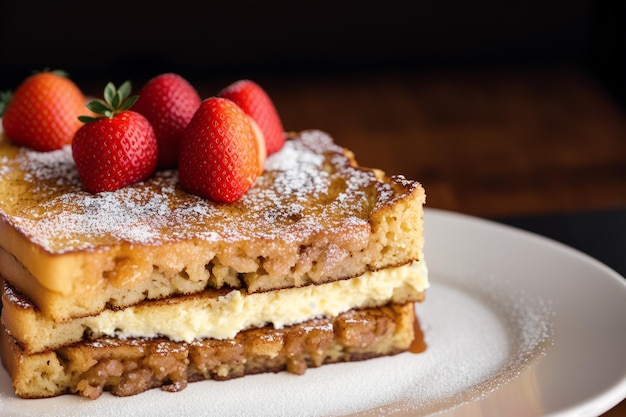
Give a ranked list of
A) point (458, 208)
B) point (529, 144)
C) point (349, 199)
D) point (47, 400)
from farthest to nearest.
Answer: point (529, 144)
point (458, 208)
point (349, 199)
point (47, 400)

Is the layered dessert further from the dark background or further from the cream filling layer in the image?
the dark background

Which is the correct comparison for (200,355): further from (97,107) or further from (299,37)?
(299,37)

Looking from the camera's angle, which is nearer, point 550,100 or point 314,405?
point 314,405

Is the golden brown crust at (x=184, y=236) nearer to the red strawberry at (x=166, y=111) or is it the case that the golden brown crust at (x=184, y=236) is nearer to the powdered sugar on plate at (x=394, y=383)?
the red strawberry at (x=166, y=111)

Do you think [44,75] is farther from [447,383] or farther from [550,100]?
[550,100]

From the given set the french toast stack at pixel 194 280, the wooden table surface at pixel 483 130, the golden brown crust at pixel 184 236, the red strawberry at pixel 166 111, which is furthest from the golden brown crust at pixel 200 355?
the wooden table surface at pixel 483 130

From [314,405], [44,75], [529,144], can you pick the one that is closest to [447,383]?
[314,405]

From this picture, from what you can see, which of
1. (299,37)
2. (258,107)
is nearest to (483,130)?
(299,37)
